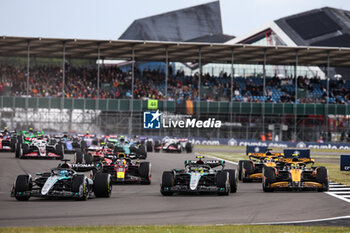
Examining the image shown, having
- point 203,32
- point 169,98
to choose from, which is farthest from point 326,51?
point 203,32

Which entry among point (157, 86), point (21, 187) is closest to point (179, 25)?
point (157, 86)

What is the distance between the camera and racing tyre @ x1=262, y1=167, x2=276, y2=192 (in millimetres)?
19719

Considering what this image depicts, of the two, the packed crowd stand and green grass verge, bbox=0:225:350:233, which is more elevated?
the packed crowd stand

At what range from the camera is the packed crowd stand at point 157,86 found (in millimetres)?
67125

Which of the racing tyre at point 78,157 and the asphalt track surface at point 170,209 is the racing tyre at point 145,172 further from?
the racing tyre at point 78,157

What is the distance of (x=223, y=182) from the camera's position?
59.6 ft

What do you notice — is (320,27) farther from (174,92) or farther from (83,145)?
(83,145)

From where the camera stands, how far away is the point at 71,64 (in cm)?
7350

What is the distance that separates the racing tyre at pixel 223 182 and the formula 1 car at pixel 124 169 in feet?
14.6

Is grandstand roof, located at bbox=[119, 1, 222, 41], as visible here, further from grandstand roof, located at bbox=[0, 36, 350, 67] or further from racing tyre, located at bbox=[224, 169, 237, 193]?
racing tyre, located at bbox=[224, 169, 237, 193]

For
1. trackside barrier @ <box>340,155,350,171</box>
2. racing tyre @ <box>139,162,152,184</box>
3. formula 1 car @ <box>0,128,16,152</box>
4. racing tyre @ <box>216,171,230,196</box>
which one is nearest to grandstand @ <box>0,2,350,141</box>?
formula 1 car @ <box>0,128,16,152</box>

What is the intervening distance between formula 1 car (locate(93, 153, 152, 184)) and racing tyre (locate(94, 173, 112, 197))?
447 cm

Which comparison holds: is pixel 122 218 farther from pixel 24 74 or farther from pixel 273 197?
pixel 24 74

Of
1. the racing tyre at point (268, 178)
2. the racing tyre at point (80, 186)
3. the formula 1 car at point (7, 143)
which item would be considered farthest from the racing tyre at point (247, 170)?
the formula 1 car at point (7, 143)
